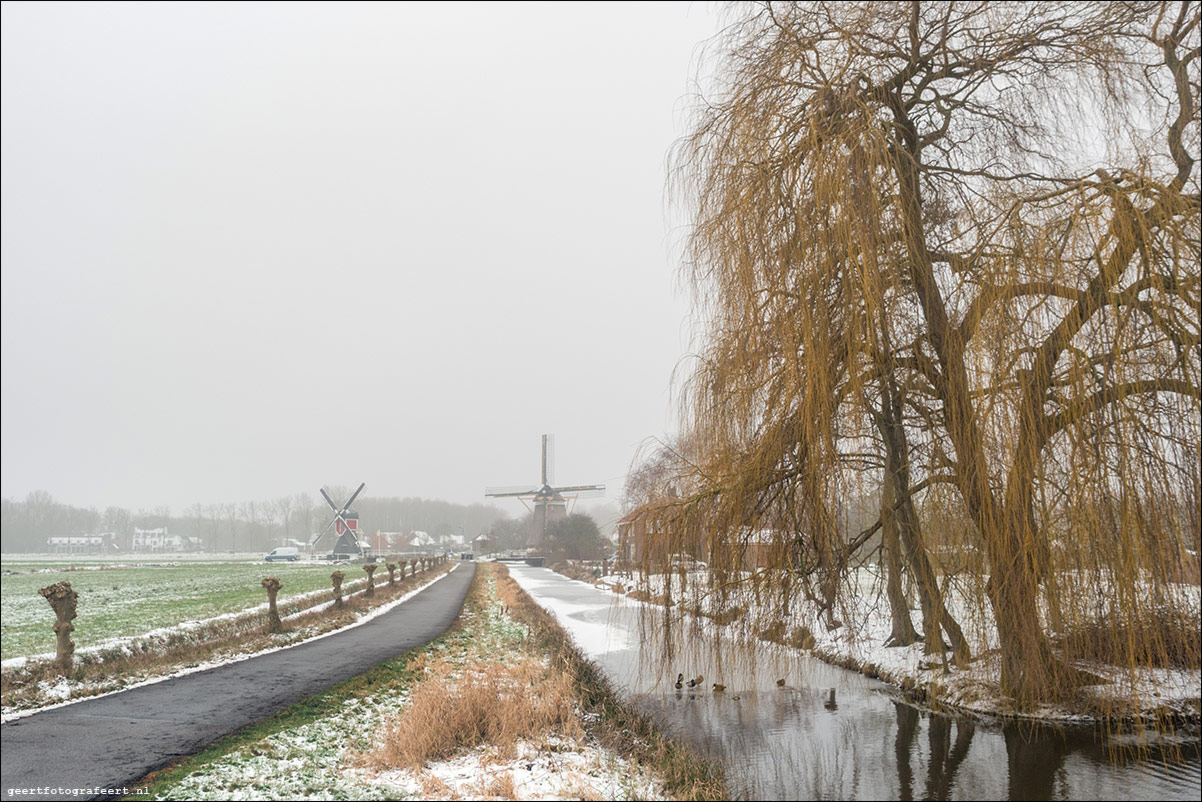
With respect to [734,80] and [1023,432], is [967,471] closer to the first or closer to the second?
[1023,432]

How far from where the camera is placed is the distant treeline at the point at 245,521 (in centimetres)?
8250

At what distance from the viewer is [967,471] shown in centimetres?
739

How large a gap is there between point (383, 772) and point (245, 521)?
4454 inches

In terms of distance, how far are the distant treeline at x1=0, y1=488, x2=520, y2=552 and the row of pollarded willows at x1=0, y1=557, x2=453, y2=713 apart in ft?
205

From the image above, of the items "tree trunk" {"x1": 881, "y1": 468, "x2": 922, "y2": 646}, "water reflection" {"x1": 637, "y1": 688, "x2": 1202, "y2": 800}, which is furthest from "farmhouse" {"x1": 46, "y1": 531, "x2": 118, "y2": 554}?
"water reflection" {"x1": 637, "y1": 688, "x2": 1202, "y2": 800}

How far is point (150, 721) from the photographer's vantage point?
8945mm

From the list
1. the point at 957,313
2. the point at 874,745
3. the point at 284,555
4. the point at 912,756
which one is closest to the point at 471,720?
the point at 874,745

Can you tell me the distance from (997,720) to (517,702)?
19.3 feet

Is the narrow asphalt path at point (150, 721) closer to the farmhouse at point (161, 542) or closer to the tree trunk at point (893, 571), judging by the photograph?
the tree trunk at point (893, 571)

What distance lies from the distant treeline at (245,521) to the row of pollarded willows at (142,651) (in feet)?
205

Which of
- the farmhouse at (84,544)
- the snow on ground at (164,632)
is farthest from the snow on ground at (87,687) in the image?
the farmhouse at (84,544)

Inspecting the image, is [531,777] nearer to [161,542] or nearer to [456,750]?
[456,750]

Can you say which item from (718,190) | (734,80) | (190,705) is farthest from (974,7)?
(190,705)

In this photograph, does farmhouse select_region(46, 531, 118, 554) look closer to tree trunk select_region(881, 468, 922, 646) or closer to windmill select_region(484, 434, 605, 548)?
windmill select_region(484, 434, 605, 548)
